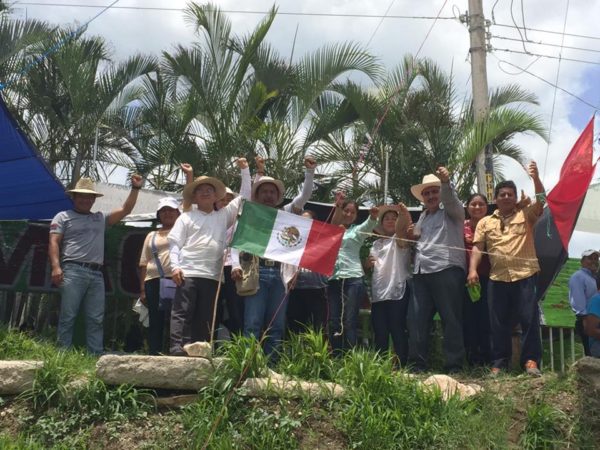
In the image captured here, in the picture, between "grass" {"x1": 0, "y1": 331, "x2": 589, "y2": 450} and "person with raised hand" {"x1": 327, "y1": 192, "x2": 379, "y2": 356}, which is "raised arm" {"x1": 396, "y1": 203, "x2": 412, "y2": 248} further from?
"grass" {"x1": 0, "y1": 331, "x2": 589, "y2": 450}

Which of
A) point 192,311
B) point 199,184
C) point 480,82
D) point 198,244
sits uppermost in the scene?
point 480,82

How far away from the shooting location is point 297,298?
673cm

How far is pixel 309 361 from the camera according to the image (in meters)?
5.39

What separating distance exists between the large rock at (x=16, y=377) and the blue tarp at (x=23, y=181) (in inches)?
121

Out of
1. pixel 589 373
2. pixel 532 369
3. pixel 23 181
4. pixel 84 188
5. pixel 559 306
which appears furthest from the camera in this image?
pixel 559 306

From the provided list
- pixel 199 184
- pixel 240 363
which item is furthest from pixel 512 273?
pixel 199 184

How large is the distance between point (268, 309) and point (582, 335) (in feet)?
11.6

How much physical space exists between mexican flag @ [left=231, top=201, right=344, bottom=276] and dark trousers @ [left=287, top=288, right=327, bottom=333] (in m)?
0.67

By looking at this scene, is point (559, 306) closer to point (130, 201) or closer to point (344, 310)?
point (344, 310)

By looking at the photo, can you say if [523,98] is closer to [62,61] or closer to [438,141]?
[438,141]

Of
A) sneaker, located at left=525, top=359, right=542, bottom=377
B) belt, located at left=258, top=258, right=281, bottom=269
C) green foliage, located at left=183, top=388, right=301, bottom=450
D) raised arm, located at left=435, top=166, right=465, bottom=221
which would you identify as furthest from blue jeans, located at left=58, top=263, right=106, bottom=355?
sneaker, located at left=525, top=359, right=542, bottom=377

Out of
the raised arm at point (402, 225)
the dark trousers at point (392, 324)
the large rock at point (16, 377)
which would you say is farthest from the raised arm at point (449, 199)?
the large rock at point (16, 377)

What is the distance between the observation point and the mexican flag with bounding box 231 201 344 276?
6.05 meters

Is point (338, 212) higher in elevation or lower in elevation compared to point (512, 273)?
higher
